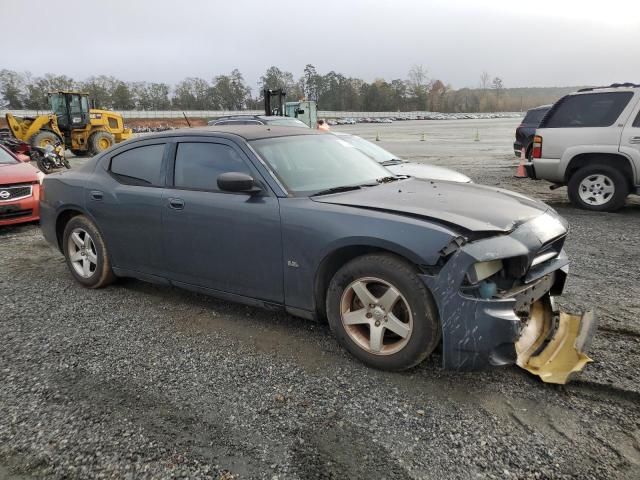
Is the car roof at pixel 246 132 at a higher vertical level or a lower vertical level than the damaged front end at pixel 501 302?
higher

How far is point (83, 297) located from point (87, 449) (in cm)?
247

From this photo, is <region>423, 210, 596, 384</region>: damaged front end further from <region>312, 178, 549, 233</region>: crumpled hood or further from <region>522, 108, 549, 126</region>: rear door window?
<region>522, 108, 549, 126</region>: rear door window

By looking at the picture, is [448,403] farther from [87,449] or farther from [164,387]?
[87,449]

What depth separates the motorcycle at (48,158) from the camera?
16078 mm

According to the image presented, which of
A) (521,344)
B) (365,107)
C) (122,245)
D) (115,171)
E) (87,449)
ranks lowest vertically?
(87,449)

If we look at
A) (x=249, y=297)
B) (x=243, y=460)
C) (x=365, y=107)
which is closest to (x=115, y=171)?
(x=249, y=297)

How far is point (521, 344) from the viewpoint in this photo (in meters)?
3.13

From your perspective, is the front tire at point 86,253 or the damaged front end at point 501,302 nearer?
the damaged front end at point 501,302

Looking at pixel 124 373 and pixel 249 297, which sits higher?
pixel 249 297

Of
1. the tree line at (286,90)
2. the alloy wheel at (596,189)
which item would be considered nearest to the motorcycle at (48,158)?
the alloy wheel at (596,189)

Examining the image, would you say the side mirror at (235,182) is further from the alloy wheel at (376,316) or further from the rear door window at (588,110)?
the rear door window at (588,110)

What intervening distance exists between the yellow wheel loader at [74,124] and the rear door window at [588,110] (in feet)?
60.7

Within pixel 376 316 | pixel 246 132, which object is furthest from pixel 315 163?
pixel 376 316

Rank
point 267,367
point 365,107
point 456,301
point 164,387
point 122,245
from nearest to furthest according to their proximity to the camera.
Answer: point 456,301 → point 164,387 → point 267,367 → point 122,245 → point 365,107
